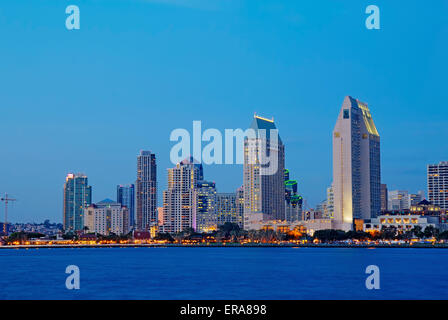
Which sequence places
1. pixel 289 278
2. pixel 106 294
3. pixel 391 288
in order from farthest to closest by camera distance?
pixel 289 278 < pixel 391 288 < pixel 106 294

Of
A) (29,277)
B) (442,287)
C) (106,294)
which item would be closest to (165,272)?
(29,277)

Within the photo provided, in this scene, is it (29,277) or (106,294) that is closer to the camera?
(106,294)

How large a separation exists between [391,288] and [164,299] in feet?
96.7

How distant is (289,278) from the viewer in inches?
3947

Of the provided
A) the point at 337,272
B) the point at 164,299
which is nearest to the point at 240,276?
the point at 337,272

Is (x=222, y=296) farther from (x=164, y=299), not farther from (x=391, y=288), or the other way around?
(x=391, y=288)
